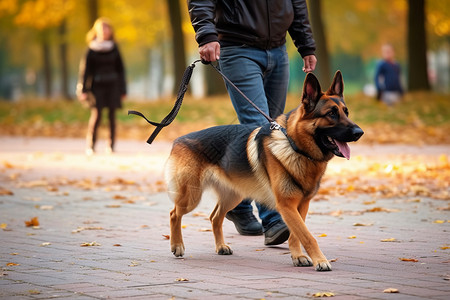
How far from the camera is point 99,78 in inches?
593

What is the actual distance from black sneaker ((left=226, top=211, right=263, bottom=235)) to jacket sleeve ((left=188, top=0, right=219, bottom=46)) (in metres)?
1.65

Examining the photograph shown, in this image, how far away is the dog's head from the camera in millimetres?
5234

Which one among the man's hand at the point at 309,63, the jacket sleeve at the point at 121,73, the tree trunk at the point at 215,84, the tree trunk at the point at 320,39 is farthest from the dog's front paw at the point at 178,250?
the tree trunk at the point at 215,84

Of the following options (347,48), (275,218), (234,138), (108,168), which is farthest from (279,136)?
(347,48)

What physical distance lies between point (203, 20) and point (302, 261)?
6.60 feet

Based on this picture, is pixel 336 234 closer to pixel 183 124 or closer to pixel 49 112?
pixel 183 124

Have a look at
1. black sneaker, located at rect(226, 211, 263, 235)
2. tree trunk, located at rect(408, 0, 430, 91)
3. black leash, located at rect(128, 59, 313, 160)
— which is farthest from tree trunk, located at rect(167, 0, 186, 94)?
black leash, located at rect(128, 59, 313, 160)

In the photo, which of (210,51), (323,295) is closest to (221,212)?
(210,51)

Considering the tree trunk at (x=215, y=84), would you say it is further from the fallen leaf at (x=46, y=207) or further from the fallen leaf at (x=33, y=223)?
the fallen leaf at (x=33, y=223)

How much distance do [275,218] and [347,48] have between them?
133 ft

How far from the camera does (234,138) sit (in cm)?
581

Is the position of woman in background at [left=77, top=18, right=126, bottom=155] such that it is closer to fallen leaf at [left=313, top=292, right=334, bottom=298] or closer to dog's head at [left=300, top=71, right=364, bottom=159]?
dog's head at [left=300, top=71, right=364, bottom=159]

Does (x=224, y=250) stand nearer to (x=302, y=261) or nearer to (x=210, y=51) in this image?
(x=302, y=261)

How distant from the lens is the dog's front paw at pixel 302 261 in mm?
5469
